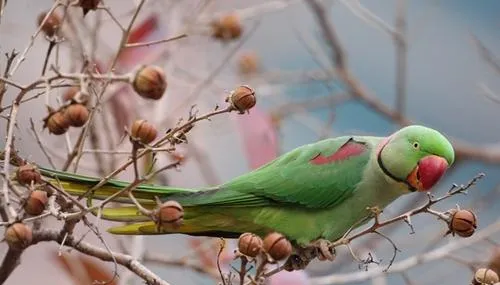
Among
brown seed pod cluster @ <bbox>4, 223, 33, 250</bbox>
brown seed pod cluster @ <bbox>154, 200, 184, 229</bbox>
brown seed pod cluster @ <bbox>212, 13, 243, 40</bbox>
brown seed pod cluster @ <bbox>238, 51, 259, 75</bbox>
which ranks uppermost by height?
brown seed pod cluster @ <bbox>238, 51, 259, 75</bbox>

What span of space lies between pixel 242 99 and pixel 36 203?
0.83 ft

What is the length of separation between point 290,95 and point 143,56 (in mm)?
805

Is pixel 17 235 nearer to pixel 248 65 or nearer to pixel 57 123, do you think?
pixel 57 123

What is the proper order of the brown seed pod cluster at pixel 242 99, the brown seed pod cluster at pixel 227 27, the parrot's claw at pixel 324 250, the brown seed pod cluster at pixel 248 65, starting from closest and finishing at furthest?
the brown seed pod cluster at pixel 242 99, the parrot's claw at pixel 324 250, the brown seed pod cluster at pixel 227 27, the brown seed pod cluster at pixel 248 65

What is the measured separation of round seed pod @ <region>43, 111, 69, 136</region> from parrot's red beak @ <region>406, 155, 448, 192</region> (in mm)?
568

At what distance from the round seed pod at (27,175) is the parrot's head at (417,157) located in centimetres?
61

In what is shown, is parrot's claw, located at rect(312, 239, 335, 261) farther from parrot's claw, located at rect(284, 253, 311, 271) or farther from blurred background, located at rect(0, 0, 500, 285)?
blurred background, located at rect(0, 0, 500, 285)

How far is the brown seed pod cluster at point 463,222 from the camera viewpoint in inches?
44.6

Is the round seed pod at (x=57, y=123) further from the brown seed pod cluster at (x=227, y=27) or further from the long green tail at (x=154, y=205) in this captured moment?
the brown seed pod cluster at (x=227, y=27)

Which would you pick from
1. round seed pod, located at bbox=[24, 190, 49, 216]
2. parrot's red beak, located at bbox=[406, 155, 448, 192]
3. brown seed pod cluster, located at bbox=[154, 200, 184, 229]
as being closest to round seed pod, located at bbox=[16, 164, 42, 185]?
round seed pod, located at bbox=[24, 190, 49, 216]

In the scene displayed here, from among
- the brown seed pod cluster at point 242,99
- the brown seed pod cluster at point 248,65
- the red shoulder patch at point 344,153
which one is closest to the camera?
the brown seed pod cluster at point 242,99

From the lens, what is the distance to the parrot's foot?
1415mm

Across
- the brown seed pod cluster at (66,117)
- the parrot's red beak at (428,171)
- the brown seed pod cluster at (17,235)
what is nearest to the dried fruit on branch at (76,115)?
the brown seed pod cluster at (66,117)

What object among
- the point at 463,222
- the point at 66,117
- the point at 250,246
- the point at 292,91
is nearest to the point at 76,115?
the point at 66,117
